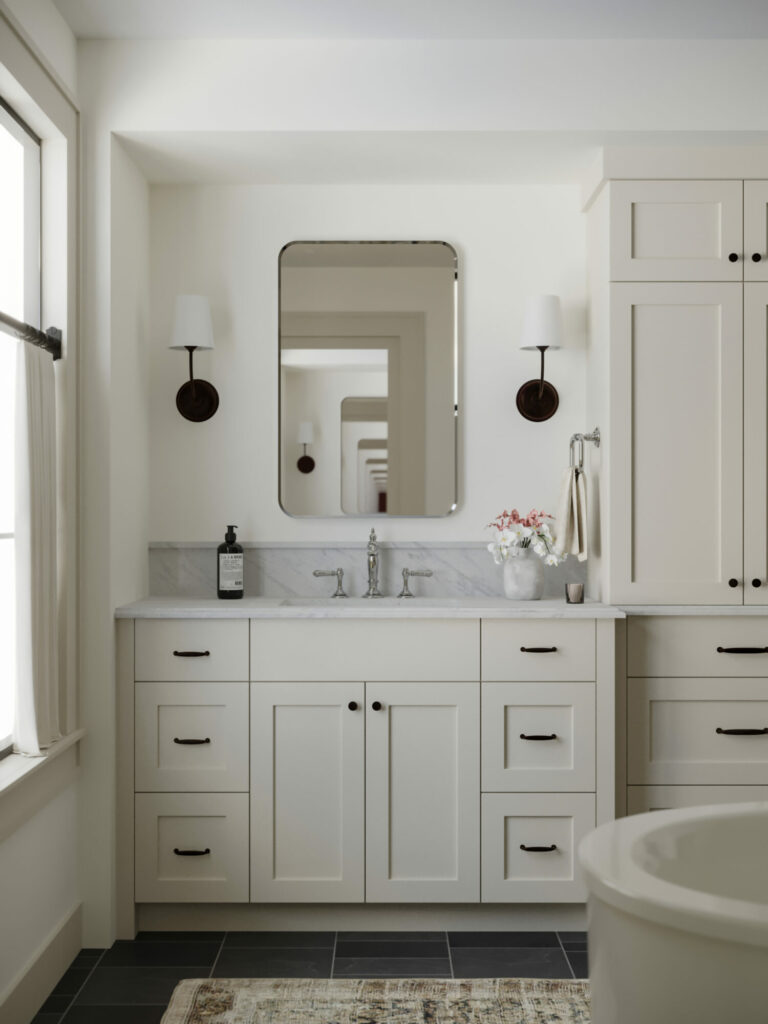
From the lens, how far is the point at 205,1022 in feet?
7.59

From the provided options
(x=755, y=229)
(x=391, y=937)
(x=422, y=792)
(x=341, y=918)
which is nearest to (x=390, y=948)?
(x=391, y=937)

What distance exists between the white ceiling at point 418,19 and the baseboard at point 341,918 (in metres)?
2.65

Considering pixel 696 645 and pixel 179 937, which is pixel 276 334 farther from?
pixel 179 937

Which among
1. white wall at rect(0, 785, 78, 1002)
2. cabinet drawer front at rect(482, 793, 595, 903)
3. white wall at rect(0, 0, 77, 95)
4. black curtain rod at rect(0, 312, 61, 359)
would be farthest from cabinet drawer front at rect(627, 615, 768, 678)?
white wall at rect(0, 0, 77, 95)

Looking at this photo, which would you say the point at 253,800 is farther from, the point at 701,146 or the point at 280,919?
the point at 701,146

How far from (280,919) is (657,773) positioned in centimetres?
126

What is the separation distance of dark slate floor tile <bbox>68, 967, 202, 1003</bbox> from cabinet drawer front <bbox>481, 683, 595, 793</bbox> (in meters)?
1.04

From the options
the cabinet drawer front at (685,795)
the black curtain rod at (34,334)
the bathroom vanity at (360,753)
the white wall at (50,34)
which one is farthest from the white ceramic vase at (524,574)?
the white wall at (50,34)

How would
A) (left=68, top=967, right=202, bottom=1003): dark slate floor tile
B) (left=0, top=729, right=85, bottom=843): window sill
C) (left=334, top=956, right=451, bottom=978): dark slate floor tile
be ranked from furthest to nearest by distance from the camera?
(left=334, top=956, right=451, bottom=978): dark slate floor tile < (left=68, top=967, right=202, bottom=1003): dark slate floor tile < (left=0, top=729, right=85, bottom=843): window sill

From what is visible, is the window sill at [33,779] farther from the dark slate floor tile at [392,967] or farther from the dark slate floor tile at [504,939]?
the dark slate floor tile at [504,939]

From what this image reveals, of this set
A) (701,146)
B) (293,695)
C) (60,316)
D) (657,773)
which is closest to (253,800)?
(293,695)

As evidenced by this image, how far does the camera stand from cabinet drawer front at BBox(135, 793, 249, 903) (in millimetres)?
2834

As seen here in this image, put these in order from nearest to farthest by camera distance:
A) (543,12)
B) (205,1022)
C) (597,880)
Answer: (597,880) → (205,1022) → (543,12)

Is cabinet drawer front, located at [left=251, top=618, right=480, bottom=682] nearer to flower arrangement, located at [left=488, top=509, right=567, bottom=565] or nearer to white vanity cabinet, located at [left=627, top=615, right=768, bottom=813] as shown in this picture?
flower arrangement, located at [left=488, top=509, right=567, bottom=565]
